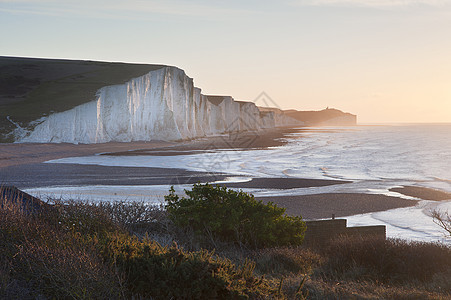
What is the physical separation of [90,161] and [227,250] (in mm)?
33926

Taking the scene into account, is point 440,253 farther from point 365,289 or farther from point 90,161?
point 90,161

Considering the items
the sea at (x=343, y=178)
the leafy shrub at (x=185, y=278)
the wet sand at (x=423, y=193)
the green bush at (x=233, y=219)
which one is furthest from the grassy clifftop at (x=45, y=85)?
the leafy shrub at (x=185, y=278)

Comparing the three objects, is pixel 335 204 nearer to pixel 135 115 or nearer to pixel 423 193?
pixel 423 193

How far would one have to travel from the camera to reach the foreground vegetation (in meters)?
6.23

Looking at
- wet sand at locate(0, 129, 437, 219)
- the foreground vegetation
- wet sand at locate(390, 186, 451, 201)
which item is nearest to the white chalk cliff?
wet sand at locate(0, 129, 437, 219)

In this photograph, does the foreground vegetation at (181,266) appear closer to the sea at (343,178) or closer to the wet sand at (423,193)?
the sea at (343,178)

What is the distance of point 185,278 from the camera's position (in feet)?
20.6

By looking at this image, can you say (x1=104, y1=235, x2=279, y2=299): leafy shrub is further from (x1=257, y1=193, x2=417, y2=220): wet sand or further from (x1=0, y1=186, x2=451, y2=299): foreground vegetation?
(x1=257, y1=193, x2=417, y2=220): wet sand

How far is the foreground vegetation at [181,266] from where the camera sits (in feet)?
20.4

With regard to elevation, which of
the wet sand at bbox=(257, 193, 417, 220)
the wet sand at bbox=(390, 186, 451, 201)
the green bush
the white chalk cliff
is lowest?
the wet sand at bbox=(390, 186, 451, 201)

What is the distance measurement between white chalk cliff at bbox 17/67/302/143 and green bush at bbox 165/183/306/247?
50810 mm

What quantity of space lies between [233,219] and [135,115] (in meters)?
59.1

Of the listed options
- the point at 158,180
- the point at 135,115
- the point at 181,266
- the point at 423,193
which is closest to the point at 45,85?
the point at 135,115

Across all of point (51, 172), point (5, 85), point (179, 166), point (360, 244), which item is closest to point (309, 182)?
point (179, 166)
